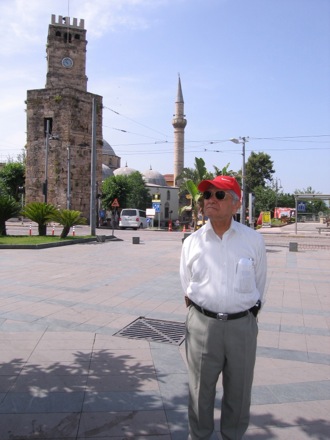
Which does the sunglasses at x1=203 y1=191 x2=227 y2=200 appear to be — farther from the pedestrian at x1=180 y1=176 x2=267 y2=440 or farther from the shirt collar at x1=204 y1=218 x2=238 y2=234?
the shirt collar at x1=204 y1=218 x2=238 y2=234

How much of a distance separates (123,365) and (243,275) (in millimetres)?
2220

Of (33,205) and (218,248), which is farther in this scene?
(33,205)

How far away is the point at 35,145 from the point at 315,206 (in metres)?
72.9

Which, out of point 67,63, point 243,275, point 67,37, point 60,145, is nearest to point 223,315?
point 243,275

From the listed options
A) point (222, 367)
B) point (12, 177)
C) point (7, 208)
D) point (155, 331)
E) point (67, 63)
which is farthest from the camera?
point (12, 177)

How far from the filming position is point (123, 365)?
14.1 feet

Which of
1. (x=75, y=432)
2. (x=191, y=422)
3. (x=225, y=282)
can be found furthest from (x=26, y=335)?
(x=225, y=282)

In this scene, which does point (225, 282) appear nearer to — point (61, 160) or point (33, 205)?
point (33, 205)

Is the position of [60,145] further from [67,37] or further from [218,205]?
[218,205]

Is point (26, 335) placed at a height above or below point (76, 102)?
below

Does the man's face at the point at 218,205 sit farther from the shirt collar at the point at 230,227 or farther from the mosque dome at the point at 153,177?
the mosque dome at the point at 153,177

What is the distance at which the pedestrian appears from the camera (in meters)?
2.65

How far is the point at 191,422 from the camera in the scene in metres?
2.80

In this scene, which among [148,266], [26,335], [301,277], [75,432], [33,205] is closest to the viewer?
[75,432]
